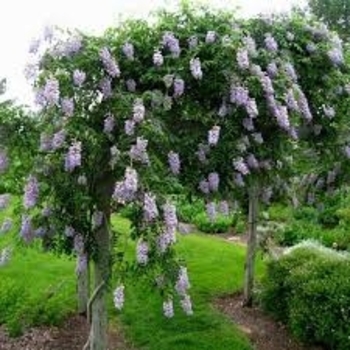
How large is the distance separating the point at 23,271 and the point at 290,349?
5.28 metres

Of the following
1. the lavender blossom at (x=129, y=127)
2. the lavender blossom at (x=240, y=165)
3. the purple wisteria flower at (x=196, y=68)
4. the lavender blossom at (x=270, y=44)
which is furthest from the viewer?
the lavender blossom at (x=270, y=44)

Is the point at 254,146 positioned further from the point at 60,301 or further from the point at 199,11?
the point at 60,301

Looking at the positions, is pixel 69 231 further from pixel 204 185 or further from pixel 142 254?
pixel 204 185

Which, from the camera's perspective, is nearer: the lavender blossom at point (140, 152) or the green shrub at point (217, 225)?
the lavender blossom at point (140, 152)

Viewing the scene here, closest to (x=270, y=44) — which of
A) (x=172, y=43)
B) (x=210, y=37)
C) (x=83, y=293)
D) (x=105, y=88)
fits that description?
(x=210, y=37)

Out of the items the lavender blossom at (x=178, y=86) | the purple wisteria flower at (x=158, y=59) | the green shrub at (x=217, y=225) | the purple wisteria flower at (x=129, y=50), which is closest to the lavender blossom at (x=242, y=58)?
the lavender blossom at (x=178, y=86)

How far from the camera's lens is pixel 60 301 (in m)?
11.4

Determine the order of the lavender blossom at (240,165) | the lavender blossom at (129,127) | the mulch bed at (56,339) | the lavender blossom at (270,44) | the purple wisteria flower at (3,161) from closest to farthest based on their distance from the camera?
the lavender blossom at (129,127) < the purple wisteria flower at (3,161) < the lavender blossom at (240,165) < the lavender blossom at (270,44) < the mulch bed at (56,339)

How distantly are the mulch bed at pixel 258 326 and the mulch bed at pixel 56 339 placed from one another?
174 centimetres

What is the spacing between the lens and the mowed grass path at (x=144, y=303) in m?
10.0

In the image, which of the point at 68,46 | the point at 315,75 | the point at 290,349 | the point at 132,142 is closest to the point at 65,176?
the point at 132,142

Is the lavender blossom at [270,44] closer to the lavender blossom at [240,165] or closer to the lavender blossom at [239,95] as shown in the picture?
the lavender blossom at [239,95]

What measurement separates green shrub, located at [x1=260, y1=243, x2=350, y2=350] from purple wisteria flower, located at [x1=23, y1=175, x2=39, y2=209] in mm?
4129

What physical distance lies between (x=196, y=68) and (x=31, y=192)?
1980mm
